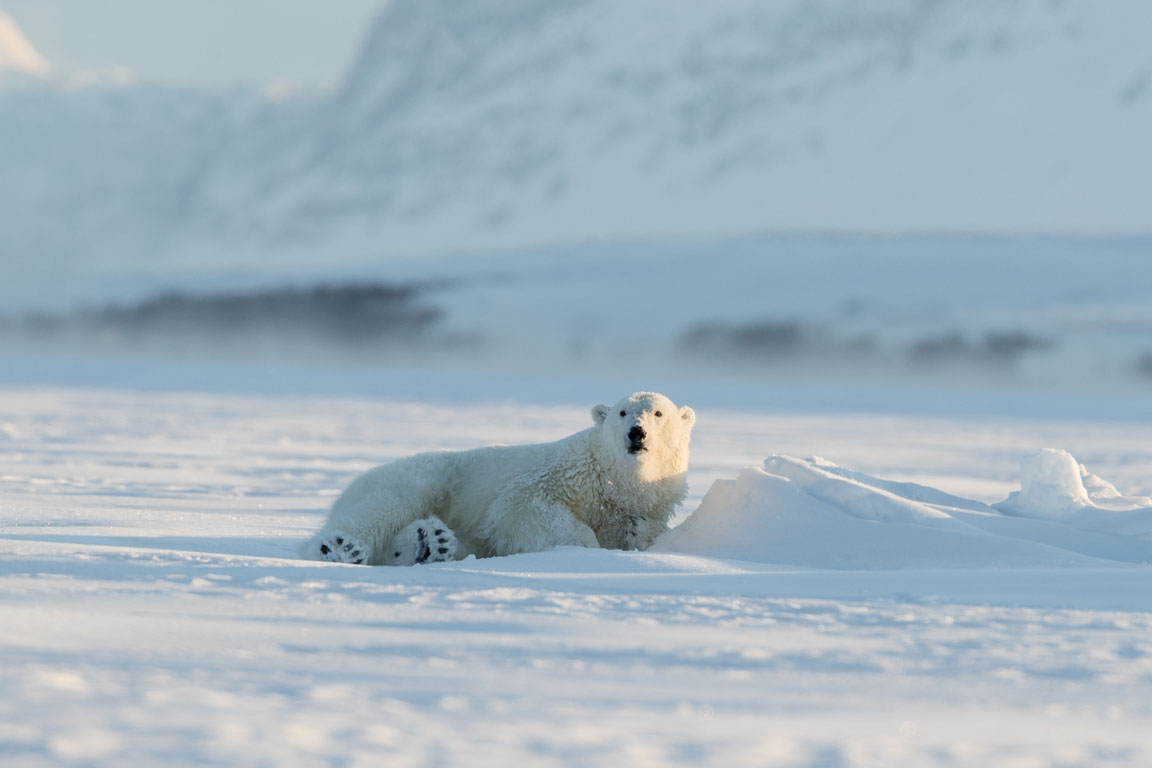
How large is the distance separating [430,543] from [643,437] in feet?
2.74

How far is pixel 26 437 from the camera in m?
10.5

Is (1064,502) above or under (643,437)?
under

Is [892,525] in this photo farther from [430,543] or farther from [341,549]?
[341,549]

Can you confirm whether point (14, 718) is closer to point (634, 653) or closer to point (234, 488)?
point (634, 653)

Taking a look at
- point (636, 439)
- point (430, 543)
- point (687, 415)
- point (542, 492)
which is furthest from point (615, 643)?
point (687, 415)

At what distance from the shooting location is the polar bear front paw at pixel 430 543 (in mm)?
4422

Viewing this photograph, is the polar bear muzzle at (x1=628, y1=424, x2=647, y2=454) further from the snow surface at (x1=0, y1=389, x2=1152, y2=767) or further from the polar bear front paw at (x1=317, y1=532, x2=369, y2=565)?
the polar bear front paw at (x1=317, y1=532, x2=369, y2=565)

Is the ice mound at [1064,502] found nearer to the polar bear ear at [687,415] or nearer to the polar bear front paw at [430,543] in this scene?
the polar bear ear at [687,415]

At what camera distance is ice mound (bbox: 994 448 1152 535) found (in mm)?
4781

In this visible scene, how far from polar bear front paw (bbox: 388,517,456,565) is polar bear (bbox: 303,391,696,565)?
30 millimetres

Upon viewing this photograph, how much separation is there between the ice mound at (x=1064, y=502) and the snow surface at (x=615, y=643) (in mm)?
23

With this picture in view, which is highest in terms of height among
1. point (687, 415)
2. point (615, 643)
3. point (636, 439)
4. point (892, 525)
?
point (687, 415)

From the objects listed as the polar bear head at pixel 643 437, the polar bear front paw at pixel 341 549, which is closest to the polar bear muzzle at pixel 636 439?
the polar bear head at pixel 643 437

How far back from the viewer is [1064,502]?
494 centimetres
